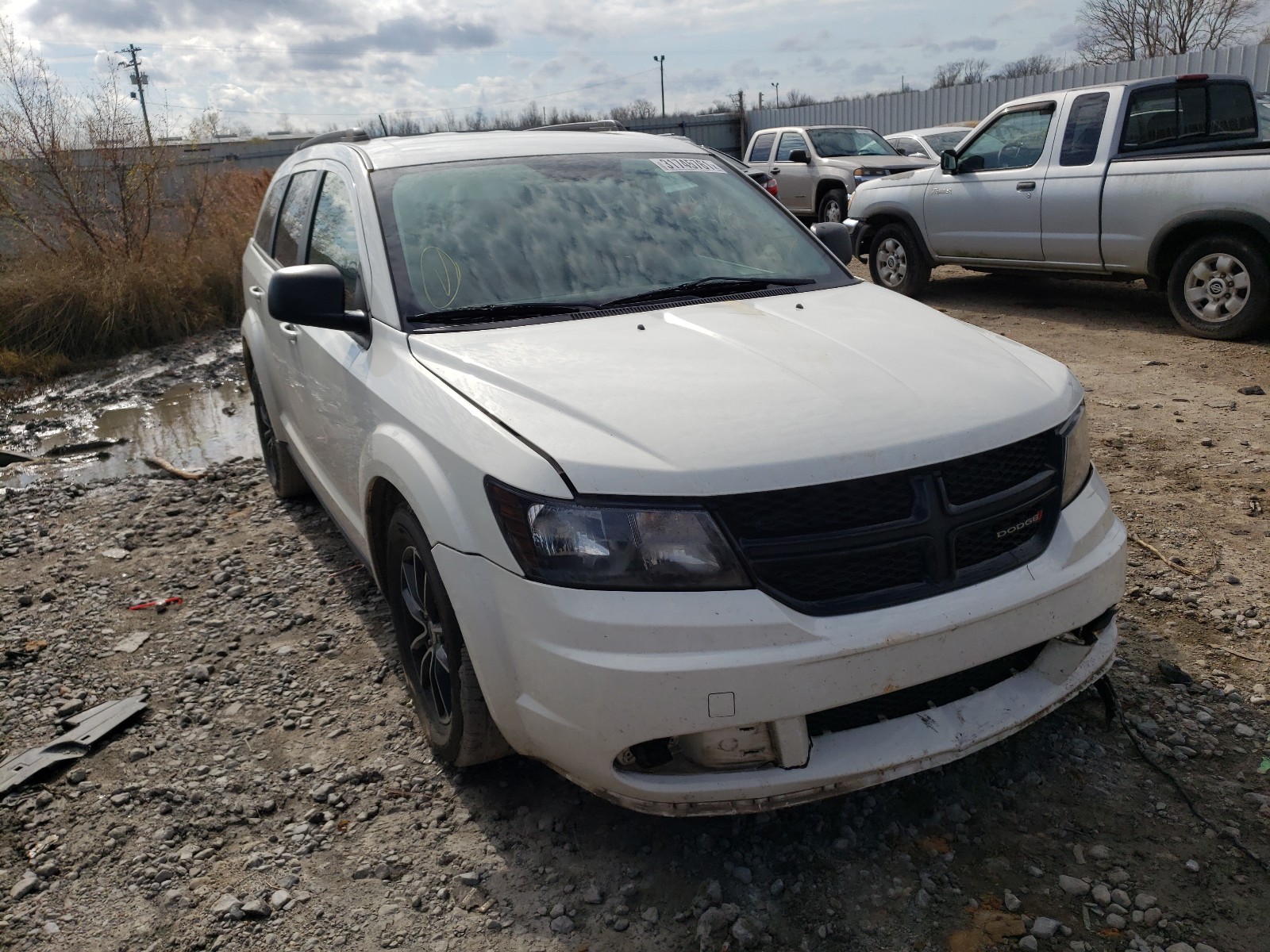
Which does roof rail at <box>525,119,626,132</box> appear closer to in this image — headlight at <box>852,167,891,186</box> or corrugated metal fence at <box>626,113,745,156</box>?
headlight at <box>852,167,891,186</box>

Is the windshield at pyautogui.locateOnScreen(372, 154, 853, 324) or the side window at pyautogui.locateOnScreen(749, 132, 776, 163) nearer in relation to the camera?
the windshield at pyautogui.locateOnScreen(372, 154, 853, 324)

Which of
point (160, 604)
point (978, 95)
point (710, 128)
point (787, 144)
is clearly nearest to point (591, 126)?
point (160, 604)

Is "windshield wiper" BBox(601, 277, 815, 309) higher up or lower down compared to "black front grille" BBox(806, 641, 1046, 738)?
higher up

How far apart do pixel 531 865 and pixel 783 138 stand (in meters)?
15.4

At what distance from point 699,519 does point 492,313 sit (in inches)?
48.2

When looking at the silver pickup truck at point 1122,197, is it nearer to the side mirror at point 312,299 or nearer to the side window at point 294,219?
the side window at point 294,219

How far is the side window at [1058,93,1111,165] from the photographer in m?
8.20

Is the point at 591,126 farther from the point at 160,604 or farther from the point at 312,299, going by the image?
the point at 160,604

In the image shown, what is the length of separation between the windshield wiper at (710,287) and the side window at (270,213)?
2416 millimetres

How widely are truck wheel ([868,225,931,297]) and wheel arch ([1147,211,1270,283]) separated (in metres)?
2.48

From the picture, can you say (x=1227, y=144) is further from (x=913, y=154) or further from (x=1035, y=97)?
(x=913, y=154)

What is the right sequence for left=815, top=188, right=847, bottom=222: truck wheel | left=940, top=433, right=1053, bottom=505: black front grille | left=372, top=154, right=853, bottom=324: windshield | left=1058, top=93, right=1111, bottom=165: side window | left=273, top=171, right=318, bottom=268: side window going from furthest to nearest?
left=815, top=188, right=847, bottom=222: truck wheel < left=1058, top=93, right=1111, bottom=165: side window < left=273, top=171, right=318, bottom=268: side window < left=372, top=154, right=853, bottom=324: windshield < left=940, top=433, right=1053, bottom=505: black front grille

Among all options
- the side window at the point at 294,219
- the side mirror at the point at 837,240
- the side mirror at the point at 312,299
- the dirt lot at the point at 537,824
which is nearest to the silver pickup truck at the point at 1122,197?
the dirt lot at the point at 537,824

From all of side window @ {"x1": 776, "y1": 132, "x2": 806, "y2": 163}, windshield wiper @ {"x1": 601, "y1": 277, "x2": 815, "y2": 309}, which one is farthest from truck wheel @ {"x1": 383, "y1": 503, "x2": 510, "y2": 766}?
side window @ {"x1": 776, "y1": 132, "x2": 806, "y2": 163}
